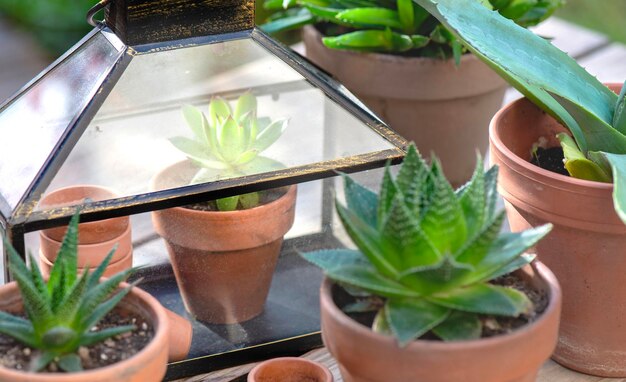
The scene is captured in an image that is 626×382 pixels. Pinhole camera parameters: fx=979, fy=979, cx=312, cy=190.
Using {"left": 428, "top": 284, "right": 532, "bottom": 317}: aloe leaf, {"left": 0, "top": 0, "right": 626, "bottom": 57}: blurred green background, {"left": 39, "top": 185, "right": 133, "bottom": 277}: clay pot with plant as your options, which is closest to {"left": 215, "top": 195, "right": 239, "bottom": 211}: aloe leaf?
{"left": 39, "top": 185, "right": 133, "bottom": 277}: clay pot with plant

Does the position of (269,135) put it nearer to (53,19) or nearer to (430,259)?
(430,259)

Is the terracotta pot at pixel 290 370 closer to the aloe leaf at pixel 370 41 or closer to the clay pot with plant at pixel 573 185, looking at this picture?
the clay pot with plant at pixel 573 185

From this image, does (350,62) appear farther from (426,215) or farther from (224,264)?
(426,215)

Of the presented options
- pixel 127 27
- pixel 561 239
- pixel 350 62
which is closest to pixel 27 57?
pixel 350 62

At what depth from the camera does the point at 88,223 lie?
3.49ft

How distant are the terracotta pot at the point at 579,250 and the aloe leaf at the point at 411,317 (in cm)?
26

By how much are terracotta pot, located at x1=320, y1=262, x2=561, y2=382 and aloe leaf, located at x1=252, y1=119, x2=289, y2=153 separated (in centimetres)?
28

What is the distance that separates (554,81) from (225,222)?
15.6 inches

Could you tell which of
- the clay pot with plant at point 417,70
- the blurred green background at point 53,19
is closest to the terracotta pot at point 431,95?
the clay pot with plant at point 417,70

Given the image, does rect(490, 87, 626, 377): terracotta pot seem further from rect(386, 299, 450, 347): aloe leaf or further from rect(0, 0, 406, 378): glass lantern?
rect(386, 299, 450, 347): aloe leaf

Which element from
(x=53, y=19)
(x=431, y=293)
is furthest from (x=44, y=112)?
(x=53, y=19)

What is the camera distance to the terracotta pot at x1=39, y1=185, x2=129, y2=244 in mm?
1009

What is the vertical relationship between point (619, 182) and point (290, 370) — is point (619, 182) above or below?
above

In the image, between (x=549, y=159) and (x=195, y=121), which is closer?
(x=195, y=121)
